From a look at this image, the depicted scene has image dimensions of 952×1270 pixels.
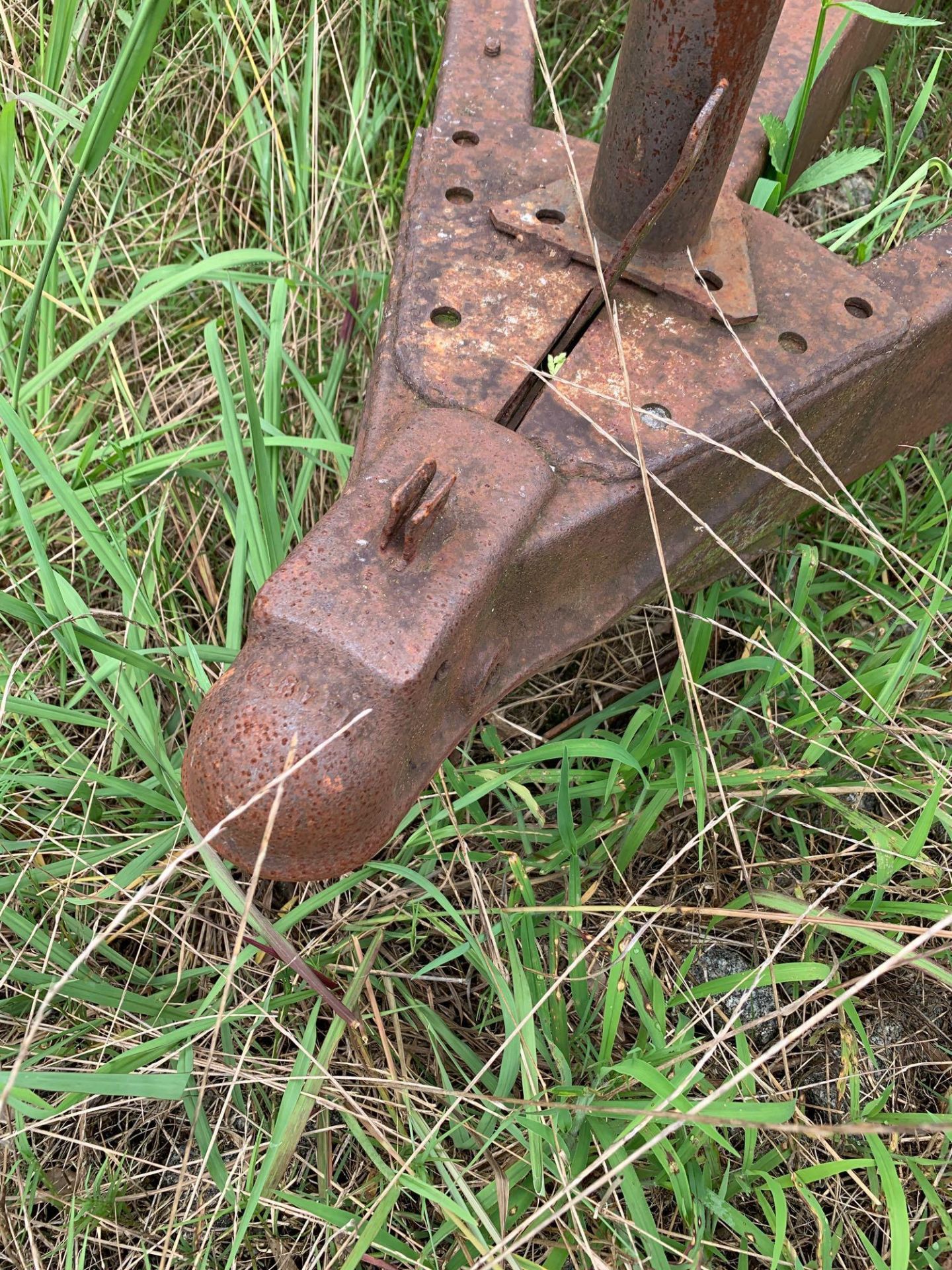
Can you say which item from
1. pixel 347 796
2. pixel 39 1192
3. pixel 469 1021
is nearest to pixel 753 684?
pixel 469 1021

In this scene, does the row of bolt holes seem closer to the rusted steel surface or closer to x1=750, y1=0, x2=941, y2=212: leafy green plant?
the rusted steel surface

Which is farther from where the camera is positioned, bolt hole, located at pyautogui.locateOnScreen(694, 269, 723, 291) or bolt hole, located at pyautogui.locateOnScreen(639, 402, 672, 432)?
bolt hole, located at pyautogui.locateOnScreen(694, 269, 723, 291)

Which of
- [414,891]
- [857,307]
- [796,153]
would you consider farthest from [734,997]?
[796,153]

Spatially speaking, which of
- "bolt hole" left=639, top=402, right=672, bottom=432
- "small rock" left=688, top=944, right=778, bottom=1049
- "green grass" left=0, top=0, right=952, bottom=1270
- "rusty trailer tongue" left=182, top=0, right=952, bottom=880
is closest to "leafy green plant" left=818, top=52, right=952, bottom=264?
"green grass" left=0, top=0, right=952, bottom=1270

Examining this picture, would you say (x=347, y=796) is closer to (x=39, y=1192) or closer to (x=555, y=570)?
(x=555, y=570)

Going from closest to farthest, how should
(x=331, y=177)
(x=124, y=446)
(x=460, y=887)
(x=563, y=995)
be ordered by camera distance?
(x=563, y=995) < (x=460, y=887) < (x=124, y=446) < (x=331, y=177)

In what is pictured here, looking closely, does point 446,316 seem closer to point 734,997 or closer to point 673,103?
point 673,103
